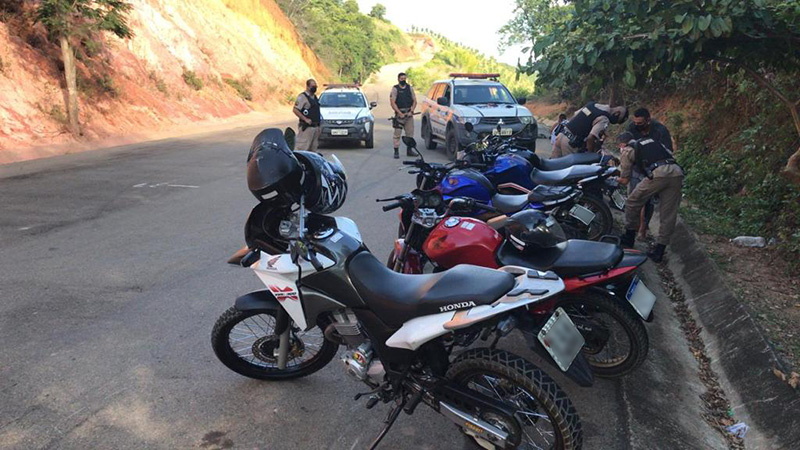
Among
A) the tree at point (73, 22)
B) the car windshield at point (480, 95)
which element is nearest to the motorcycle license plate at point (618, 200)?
the car windshield at point (480, 95)

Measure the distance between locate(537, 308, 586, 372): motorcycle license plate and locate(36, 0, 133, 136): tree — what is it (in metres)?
15.0

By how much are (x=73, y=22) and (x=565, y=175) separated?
45.1 feet

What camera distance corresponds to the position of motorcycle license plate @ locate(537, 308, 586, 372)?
2.59 m

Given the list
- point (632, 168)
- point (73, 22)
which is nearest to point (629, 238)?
point (632, 168)

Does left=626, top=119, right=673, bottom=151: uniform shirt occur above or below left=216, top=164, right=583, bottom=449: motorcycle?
above

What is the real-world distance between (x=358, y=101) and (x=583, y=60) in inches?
492

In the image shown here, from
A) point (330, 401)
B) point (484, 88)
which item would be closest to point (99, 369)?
point (330, 401)

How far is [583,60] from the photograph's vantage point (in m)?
4.32

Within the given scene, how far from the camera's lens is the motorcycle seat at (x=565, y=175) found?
237 inches

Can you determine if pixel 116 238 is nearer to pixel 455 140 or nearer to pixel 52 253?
pixel 52 253

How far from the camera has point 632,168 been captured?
19.6ft

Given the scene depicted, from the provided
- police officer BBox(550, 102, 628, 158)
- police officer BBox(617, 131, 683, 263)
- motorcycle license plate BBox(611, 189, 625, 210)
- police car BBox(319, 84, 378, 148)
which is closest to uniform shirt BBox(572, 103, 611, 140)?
police officer BBox(550, 102, 628, 158)

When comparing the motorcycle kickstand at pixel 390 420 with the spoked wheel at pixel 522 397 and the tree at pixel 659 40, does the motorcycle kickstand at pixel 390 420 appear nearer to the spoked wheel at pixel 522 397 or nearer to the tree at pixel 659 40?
the spoked wheel at pixel 522 397

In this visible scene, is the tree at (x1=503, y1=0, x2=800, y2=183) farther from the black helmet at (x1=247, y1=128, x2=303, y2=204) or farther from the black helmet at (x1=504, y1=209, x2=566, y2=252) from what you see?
the black helmet at (x1=247, y1=128, x2=303, y2=204)
